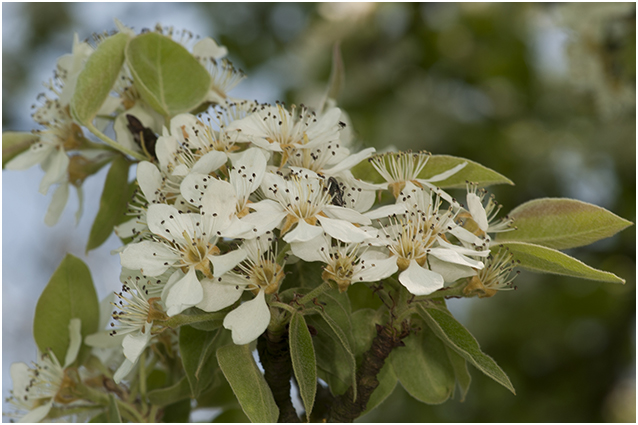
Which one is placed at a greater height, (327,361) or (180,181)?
(180,181)

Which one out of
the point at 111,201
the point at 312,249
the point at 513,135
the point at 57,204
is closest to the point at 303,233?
the point at 312,249

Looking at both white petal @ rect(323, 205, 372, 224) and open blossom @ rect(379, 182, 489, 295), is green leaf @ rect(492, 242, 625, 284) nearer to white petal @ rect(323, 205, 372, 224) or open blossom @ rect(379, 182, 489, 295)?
open blossom @ rect(379, 182, 489, 295)

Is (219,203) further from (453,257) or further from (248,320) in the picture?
(453,257)

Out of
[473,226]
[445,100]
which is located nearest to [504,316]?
[445,100]

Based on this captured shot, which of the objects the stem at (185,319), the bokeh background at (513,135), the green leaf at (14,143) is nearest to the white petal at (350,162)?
the stem at (185,319)

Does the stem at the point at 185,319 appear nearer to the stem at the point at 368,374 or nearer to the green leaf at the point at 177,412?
the stem at the point at 368,374

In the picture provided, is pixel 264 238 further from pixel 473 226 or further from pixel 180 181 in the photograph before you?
pixel 473 226

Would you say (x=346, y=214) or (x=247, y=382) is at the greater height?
(x=346, y=214)
